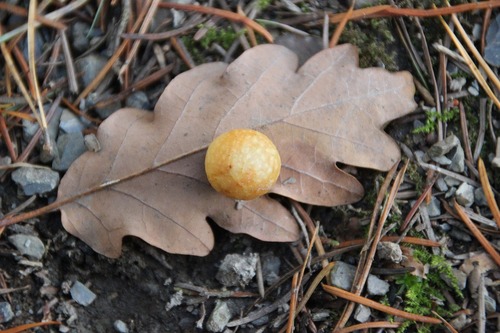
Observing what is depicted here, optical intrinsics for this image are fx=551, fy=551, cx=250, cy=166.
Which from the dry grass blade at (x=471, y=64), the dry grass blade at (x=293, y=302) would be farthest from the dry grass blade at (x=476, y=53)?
the dry grass blade at (x=293, y=302)

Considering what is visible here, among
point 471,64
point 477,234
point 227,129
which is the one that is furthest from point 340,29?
point 477,234

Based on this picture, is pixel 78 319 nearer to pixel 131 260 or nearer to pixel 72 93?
pixel 131 260

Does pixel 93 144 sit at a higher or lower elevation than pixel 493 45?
lower

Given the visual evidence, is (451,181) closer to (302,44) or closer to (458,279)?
(458,279)

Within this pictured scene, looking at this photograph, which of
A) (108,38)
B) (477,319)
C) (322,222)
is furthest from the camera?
(108,38)

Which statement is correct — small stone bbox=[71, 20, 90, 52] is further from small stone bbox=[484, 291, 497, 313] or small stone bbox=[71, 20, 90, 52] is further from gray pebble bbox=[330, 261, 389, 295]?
small stone bbox=[484, 291, 497, 313]

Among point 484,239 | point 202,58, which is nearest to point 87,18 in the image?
point 202,58
